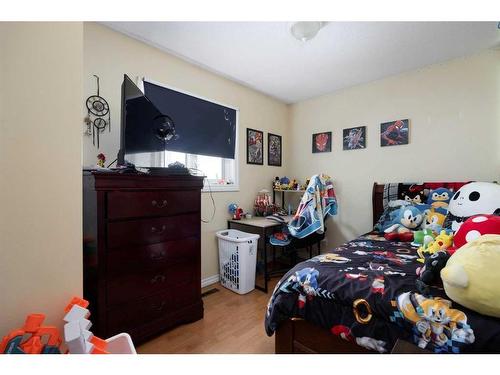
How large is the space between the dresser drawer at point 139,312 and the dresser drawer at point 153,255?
225 mm

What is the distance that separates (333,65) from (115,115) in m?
2.13

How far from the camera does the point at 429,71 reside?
7.72 ft

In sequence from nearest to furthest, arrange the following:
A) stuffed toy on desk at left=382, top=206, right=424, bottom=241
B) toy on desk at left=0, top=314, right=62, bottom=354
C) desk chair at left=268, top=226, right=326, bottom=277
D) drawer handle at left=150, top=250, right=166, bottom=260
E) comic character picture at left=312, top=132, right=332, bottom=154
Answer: toy on desk at left=0, top=314, right=62, bottom=354
drawer handle at left=150, top=250, right=166, bottom=260
stuffed toy on desk at left=382, top=206, right=424, bottom=241
desk chair at left=268, top=226, right=326, bottom=277
comic character picture at left=312, top=132, right=332, bottom=154

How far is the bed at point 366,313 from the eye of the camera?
0.81 meters

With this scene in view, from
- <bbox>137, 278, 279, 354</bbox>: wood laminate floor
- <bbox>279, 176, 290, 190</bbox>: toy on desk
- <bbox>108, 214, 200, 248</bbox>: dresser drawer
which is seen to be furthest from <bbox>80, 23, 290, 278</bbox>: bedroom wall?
<bbox>108, 214, 200, 248</bbox>: dresser drawer

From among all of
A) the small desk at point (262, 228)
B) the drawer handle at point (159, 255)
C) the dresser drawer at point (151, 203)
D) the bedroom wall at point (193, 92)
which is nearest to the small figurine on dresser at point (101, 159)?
the bedroom wall at point (193, 92)

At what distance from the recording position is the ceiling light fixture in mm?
1650

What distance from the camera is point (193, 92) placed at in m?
2.34

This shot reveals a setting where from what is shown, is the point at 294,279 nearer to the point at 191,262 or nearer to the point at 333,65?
the point at 191,262

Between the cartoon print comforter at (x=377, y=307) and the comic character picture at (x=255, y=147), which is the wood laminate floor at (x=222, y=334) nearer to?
the cartoon print comforter at (x=377, y=307)

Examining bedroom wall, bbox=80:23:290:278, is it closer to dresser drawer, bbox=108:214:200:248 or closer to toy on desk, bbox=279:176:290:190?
toy on desk, bbox=279:176:290:190

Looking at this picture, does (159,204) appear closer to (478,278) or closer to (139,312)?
(139,312)

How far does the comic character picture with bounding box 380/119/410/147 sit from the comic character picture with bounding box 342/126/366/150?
20cm
